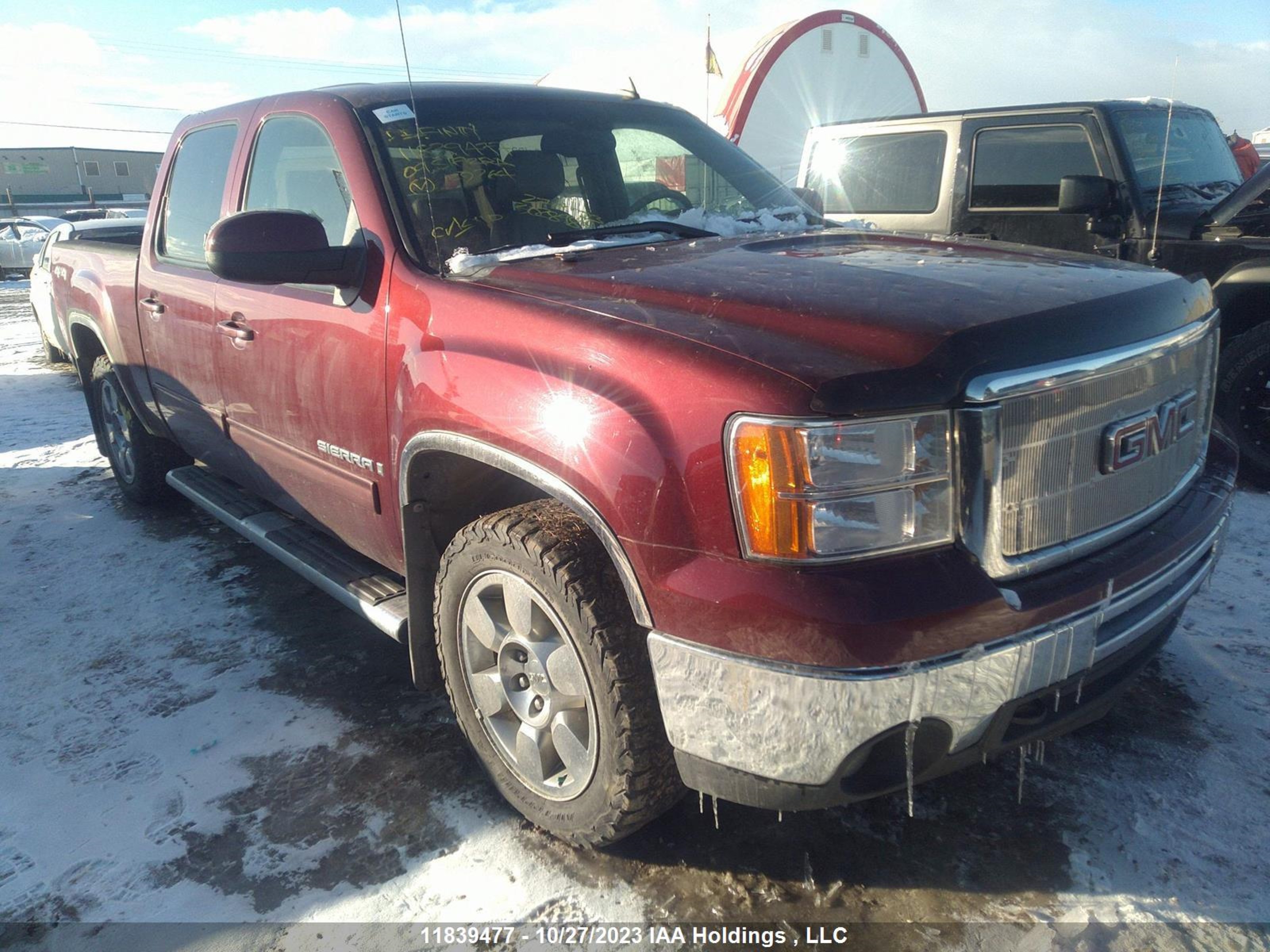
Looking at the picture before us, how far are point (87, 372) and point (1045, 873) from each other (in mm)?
5347

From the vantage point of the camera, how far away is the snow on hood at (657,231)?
8.22 feet

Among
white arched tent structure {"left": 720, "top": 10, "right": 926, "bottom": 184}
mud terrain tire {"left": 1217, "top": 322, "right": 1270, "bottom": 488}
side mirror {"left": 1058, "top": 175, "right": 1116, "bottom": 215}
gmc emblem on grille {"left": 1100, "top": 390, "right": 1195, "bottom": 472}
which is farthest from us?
white arched tent structure {"left": 720, "top": 10, "right": 926, "bottom": 184}

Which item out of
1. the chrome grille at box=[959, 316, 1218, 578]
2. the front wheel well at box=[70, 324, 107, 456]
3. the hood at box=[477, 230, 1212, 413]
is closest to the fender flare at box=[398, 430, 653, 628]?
the hood at box=[477, 230, 1212, 413]

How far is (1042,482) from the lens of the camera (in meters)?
1.80

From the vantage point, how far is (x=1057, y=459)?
1.81 metres

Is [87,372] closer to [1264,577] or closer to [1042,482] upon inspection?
[1042,482]

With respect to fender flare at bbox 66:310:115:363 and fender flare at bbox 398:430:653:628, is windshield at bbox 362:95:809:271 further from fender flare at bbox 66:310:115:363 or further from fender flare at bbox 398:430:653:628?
fender flare at bbox 66:310:115:363

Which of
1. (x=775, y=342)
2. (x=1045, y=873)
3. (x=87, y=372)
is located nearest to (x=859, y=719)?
(x=775, y=342)

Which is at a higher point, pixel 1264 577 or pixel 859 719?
pixel 859 719

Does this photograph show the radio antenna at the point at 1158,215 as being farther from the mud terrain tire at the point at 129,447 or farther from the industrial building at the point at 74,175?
the industrial building at the point at 74,175

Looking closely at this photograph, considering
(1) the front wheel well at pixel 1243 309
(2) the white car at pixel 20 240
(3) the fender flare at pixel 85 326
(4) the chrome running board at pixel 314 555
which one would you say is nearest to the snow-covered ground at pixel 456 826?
(4) the chrome running board at pixel 314 555

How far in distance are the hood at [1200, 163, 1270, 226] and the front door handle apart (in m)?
4.76

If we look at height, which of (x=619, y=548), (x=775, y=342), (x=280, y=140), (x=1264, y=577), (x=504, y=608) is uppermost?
(x=280, y=140)

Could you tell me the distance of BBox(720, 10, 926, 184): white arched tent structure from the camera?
61.1 feet
